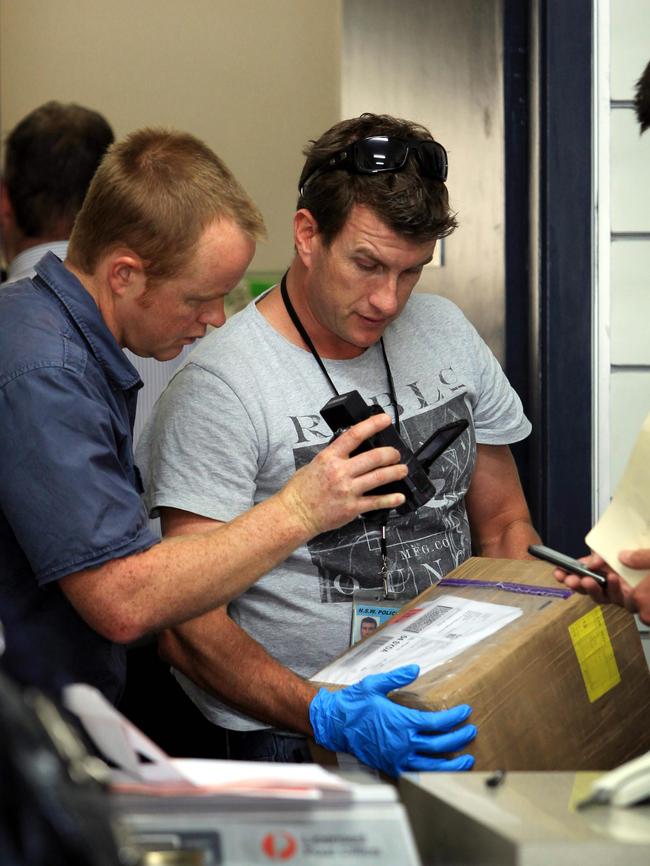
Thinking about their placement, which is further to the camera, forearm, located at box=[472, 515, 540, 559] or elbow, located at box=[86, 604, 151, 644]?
forearm, located at box=[472, 515, 540, 559]

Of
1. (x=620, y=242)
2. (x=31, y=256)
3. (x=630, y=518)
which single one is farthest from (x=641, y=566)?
(x=31, y=256)

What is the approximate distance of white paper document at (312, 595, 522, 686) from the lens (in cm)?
155

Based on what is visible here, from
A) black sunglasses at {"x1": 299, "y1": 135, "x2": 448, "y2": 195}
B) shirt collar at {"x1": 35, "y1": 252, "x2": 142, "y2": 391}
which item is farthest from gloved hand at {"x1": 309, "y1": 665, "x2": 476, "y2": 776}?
black sunglasses at {"x1": 299, "y1": 135, "x2": 448, "y2": 195}

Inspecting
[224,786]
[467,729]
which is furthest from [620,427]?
[224,786]

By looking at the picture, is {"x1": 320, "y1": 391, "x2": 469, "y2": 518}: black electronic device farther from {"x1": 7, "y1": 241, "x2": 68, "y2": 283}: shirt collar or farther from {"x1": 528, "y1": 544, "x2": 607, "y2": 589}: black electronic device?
{"x1": 7, "y1": 241, "x2": 68, "y2": 283}: shirt collar

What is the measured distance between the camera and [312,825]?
0.83 meters

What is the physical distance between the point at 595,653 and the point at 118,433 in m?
0.74

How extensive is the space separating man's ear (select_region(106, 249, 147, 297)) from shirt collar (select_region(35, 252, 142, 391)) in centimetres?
4

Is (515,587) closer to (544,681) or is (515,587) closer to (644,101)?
(544,681)

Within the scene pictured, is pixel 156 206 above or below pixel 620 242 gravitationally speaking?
above

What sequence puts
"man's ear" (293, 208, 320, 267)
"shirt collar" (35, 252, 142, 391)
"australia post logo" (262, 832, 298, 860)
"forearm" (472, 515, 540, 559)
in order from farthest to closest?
1. "forearm" (472, 515, 540, 559)
2. "man's ear" (293, 208, 320, 267)
3. "shirt collar" (35, 252, 142, 391)
4. "australia post logo" (262, 832, 298, 860)

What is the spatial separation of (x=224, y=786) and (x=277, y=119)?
3723 mm

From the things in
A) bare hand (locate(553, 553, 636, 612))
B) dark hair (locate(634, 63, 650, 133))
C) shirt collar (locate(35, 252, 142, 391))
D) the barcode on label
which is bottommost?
the barcode on label

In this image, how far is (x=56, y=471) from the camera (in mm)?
1368
